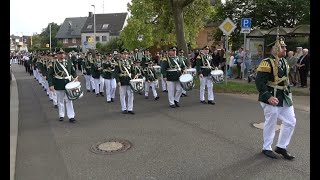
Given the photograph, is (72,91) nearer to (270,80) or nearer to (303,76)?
(270,80)

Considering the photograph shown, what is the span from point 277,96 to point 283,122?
18.1 inches

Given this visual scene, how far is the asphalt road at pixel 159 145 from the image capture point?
19.1 feet

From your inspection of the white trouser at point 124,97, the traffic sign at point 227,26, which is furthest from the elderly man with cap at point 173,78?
the traffic sign at point 227,26

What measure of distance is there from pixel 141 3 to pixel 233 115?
31.3 m

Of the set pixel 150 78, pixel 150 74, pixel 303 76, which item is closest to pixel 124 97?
pixel 150 78

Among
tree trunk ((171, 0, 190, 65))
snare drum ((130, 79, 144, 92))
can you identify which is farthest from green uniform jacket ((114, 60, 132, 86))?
tree trunk ((171, 0, 190, 65))

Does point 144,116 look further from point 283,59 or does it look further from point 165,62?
point 283,59

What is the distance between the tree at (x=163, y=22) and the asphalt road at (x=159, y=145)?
1106cm

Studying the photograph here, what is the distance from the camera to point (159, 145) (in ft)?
24.1

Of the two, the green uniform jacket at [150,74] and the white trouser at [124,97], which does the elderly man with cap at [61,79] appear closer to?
the white trouser at [124,97]

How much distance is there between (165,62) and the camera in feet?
40.4

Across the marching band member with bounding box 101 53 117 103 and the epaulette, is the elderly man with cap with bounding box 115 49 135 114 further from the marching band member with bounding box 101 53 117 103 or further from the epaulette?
the epaulette

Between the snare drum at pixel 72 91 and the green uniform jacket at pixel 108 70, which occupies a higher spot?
the green uniform jacket at pixel 108 70
